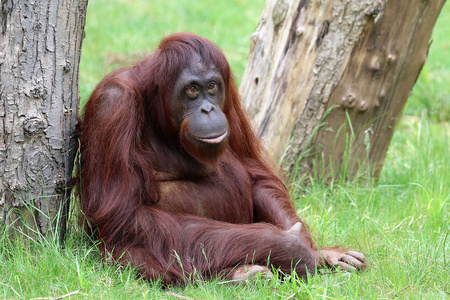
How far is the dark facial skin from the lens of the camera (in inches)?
119

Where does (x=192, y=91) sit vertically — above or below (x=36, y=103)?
above

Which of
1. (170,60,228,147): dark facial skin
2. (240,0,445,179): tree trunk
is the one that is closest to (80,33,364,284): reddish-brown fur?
(170,60,228,147): dark facial skin

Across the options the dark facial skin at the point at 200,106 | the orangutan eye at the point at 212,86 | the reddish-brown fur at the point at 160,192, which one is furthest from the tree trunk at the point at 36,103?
the orangutan eye at the point at 212,86

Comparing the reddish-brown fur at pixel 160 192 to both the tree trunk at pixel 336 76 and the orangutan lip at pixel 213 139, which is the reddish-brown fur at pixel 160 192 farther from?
the tree trunk at pixel 336 76

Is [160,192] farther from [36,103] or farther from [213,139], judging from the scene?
[36,103]

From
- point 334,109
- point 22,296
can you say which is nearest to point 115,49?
point 334,109

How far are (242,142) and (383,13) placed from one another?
1308mm

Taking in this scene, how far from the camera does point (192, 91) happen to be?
3.09 metres

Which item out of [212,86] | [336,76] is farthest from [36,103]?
[336,76]

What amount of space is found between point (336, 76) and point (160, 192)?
65.0 inches

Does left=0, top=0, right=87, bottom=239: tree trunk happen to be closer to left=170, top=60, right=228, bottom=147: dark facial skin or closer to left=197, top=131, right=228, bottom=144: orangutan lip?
left=170, top=60, right=228, bottom=147: dark facial skin

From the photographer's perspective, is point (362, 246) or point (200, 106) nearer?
point (200, 106)

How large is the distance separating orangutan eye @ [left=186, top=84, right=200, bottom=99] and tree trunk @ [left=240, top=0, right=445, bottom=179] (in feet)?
4.49

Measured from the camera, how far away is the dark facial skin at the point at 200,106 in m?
3.03
